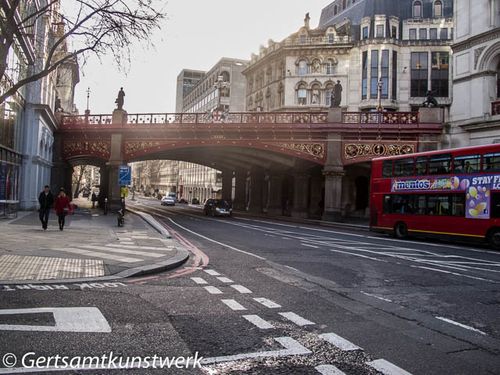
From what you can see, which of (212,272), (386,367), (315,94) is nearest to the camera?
(386,367)

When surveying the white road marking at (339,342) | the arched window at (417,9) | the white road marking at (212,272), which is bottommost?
the white road marking at (212,272)

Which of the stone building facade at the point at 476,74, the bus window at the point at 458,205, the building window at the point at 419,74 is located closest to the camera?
the bus window at the point at 458,205

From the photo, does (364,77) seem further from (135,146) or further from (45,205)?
(45,205)

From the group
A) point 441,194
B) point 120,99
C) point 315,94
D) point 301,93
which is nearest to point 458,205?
point 441,194

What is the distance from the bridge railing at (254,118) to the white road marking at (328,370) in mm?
31543

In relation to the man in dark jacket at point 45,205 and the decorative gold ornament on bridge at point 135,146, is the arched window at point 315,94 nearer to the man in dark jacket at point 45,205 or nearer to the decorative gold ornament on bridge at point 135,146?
the decorative gold ornament on bridge at point 135,146

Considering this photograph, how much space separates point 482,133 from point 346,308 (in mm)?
27055

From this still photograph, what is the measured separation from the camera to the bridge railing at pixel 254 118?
34312mm

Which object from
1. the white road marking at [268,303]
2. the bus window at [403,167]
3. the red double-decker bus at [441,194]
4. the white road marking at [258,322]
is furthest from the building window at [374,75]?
the white road marking at [258,322]

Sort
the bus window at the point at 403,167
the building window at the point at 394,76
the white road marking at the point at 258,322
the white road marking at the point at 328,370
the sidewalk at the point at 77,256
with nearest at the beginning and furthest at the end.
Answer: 1. the white road marking at the point at 328,370
2. the white road marking at the point at 258,322
3. the sidewalk at the point at 77,256
4. the bus window at the point at 403,167
5. the building window at the point at 394,76

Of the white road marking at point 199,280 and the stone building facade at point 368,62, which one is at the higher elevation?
the stone building facade at point 368,62

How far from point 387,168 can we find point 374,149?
11337 mm

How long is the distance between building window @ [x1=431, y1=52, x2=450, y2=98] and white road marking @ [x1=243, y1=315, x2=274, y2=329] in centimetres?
5123

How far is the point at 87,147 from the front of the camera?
37.8 meters
